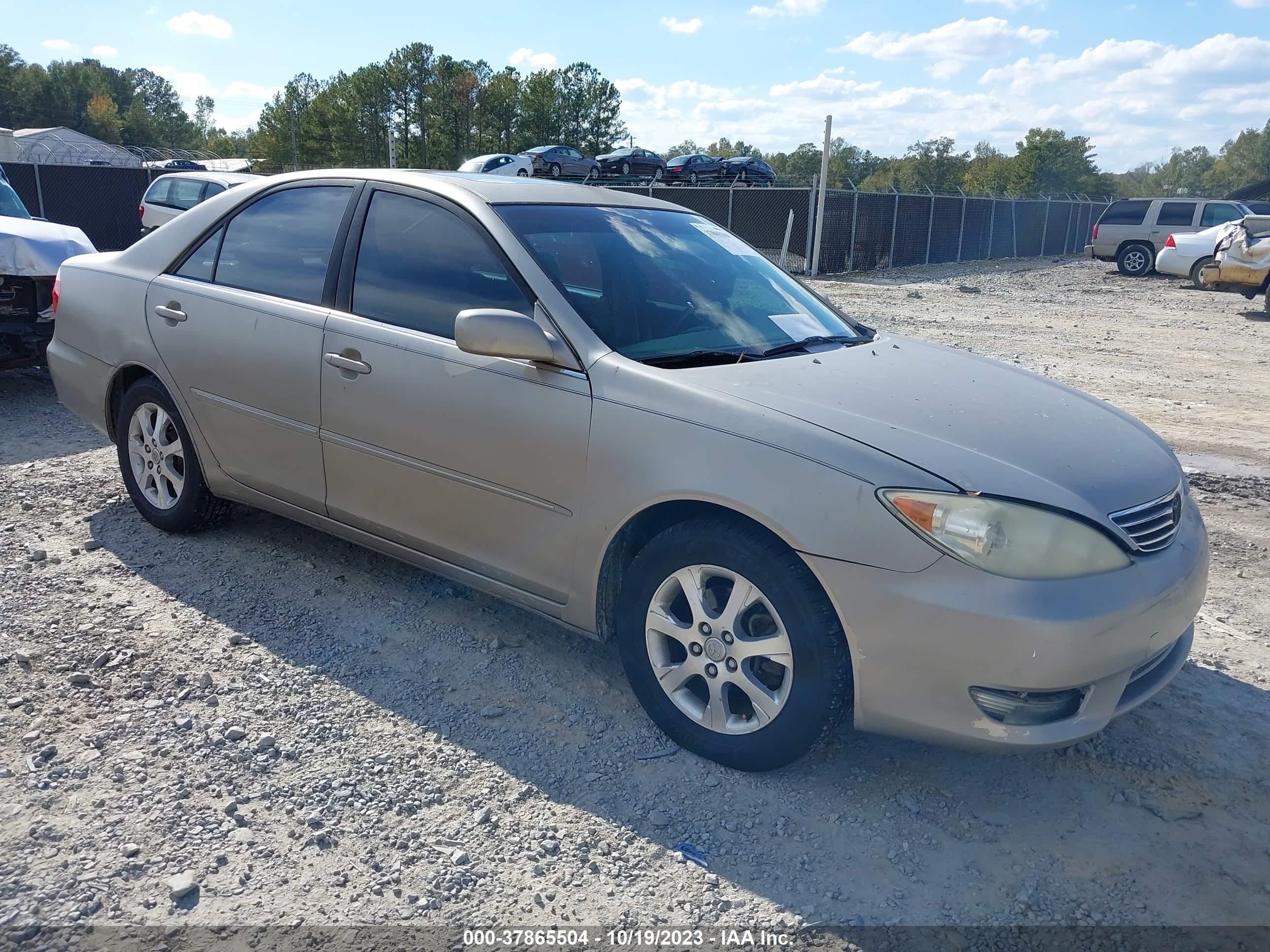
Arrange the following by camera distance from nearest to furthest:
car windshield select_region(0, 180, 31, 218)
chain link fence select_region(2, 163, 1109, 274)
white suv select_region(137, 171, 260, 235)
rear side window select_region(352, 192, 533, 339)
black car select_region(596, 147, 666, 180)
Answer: rear side window select_region(352, 192, 533, 339) → car windshield select_region(0, 180, 31, 218) → white suv select_region(137, 171, 260, 235) → chain link fence select_region(2, 163, 1109, 274) → black car select_region(596, 147, 666, 180)

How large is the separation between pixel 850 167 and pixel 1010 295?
102333 millimetres

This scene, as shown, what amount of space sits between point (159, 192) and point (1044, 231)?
28556 mm

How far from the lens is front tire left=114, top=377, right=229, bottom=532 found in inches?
173

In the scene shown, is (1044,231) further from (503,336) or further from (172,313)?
(503,336)

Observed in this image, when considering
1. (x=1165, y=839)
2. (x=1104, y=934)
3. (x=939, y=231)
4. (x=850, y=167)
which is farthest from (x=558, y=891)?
(x=850, y=167)

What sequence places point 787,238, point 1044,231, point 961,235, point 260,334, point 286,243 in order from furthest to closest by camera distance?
point 1044,231
point 961,235
point 787,238
point 286,243
point 260,334

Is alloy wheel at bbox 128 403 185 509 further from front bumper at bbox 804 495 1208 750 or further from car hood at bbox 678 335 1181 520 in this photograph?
front bumper at bbox 804 495 1208 750

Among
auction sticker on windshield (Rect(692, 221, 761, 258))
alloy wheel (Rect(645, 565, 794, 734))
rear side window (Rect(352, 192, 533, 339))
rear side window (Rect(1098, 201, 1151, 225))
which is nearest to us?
alloy wheel (Rect(645, 565, 794, 734))

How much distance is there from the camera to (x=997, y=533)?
8.19 ft

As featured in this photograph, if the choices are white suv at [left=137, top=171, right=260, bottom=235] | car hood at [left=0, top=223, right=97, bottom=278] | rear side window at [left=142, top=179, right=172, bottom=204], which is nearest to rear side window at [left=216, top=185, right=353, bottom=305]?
car hood at [left=0, top=223, right=97, bottom=278]

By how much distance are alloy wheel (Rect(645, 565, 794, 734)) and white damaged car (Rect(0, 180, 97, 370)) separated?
6152mm

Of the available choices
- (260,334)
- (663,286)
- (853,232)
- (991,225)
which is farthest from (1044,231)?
(260,334)

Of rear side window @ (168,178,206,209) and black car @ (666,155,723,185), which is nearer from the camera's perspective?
rear side window @ (168,178,206,209)

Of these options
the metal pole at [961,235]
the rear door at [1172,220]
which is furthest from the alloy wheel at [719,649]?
the metal pole at [961,235]
